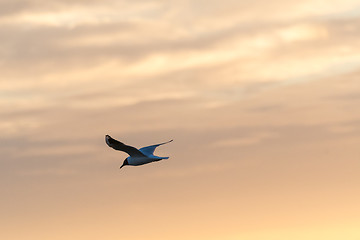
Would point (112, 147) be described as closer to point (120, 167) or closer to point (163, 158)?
point (163, 158)

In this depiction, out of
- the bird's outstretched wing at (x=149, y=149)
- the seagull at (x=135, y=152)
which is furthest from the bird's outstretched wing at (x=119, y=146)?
the bird's outstretched wing at (x=149, y=149)

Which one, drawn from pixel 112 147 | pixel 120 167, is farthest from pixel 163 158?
pixel 120 167

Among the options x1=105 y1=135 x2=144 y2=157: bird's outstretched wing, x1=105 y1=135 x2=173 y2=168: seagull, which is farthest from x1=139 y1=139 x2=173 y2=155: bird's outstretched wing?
x1=105 y1=135 x2=144 y2=157: bird's outstretched wing

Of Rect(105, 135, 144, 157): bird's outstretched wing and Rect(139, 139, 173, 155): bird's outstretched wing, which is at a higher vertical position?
Rect(139, 139, 173, 155): bird's outstretched wing

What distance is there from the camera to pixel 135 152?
117m

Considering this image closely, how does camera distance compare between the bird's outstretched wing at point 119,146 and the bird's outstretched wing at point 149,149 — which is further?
the bird's outstretched wing at point 149,149

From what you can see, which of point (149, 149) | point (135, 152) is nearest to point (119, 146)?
point (135, 152)

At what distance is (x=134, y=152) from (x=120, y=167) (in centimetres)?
799

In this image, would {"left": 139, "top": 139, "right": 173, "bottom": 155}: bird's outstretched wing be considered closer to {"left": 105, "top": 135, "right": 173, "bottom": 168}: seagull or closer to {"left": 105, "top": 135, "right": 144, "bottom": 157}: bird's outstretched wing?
{"left": 105, "top": 135, "right": 173, "bottom": 168}: seagull

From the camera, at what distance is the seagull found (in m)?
110

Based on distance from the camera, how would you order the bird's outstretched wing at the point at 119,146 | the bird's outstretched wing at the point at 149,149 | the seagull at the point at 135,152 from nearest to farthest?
the bird's outstretched wing at the point at 119,146
the seagull at the point at 135,152
the bird's outstretched wing at the point at 149,149

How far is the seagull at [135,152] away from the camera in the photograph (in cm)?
10984

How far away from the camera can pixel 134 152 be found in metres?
117

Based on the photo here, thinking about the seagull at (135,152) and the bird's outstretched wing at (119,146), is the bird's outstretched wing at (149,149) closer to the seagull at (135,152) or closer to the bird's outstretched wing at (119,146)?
the seagull at (135,152)
